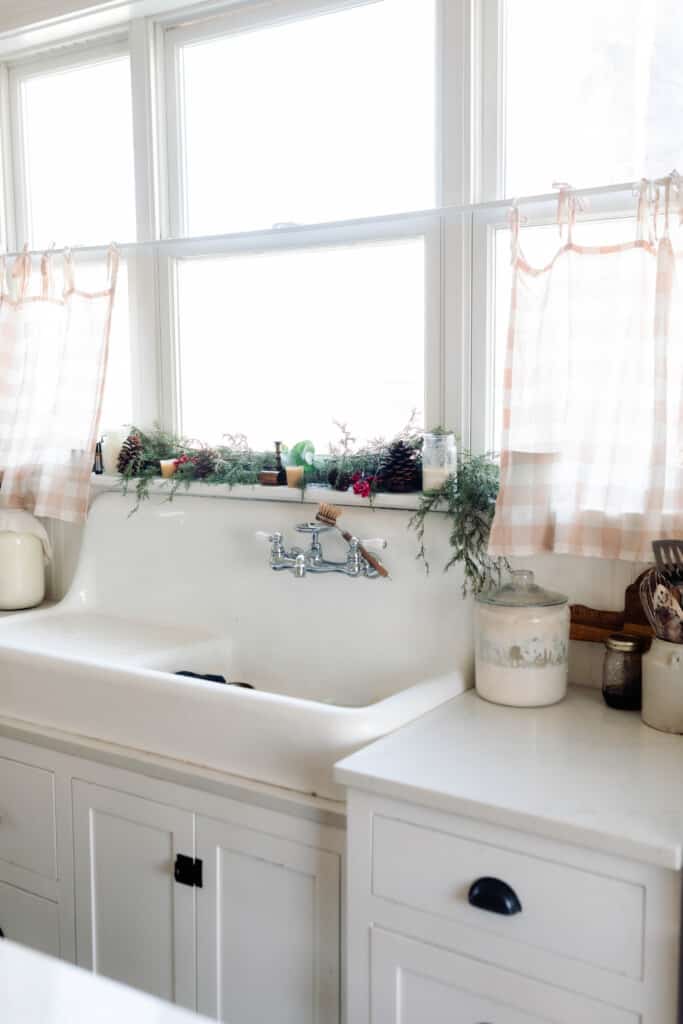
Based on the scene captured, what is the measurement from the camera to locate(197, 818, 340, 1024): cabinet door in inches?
68.4

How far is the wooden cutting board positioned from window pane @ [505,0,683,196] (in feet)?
2.64

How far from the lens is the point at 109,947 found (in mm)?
2057

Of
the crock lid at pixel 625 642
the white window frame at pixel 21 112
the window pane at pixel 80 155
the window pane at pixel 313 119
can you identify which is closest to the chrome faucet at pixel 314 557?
the crock lid at pixel 625 642

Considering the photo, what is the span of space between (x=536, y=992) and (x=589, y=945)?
116 mm

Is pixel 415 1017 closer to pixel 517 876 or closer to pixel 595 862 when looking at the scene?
pixel 517 876

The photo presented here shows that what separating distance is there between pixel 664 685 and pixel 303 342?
1.25 metres

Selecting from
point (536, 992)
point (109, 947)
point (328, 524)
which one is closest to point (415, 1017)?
point (536, 992)

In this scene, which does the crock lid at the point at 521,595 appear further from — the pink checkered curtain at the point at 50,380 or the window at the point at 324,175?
the pink checkered curtain at the point at 50,380

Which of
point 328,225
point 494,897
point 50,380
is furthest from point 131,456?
point 494,897

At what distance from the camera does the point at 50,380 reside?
109 inches

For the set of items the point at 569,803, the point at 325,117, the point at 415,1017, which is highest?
the point at 325,117

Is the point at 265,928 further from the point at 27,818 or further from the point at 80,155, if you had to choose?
the point at 80,155

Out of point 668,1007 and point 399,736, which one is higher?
point 399,736

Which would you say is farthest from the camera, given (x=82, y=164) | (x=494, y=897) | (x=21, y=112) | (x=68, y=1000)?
(x=21, y=112)
